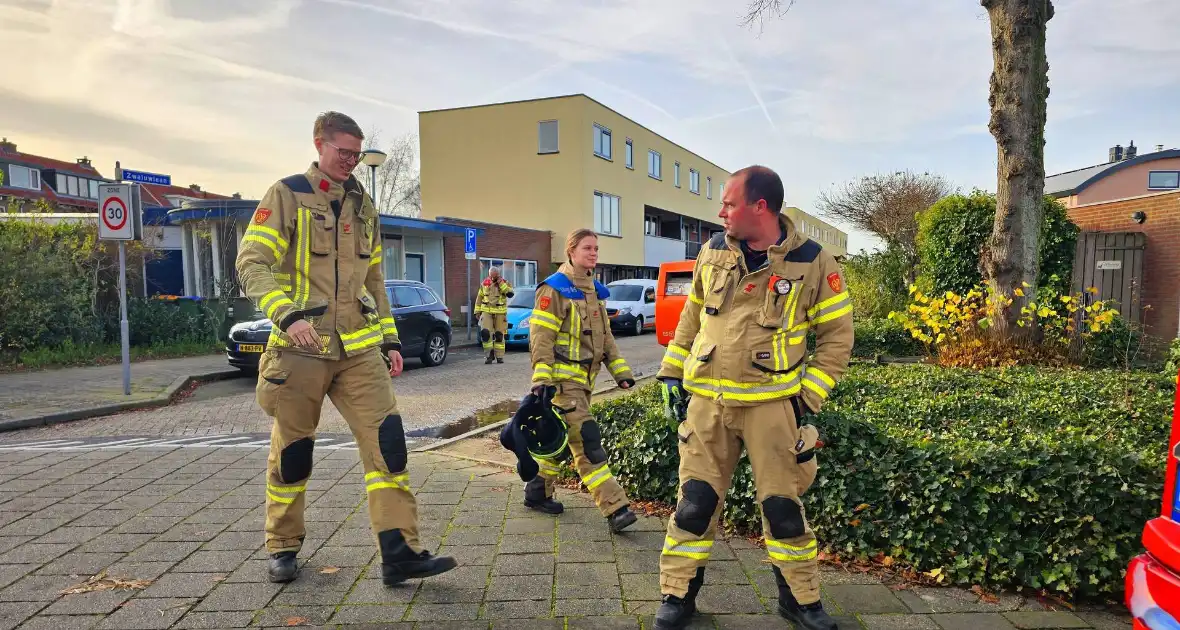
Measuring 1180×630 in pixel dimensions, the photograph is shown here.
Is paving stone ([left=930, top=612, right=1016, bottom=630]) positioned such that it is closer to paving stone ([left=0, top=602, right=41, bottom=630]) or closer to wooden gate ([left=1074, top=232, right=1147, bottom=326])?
paving stone ([left=0, top=602, right=41, bottom=630])

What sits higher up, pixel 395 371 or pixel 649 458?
pixel 395 371

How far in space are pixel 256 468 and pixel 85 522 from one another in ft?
4.04

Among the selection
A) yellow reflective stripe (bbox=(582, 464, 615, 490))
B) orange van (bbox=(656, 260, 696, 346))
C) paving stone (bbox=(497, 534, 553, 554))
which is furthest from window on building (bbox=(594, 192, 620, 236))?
paving stone (bbox=(497, 534, 553, 554))

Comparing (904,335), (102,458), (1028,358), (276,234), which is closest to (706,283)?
(276,234)

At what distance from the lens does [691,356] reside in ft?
9.21

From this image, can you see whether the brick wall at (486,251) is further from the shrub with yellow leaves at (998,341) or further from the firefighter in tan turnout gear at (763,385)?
the firefighter in tan turnout gear at (763,385)

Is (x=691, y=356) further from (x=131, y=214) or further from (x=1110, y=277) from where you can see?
(x=1110, y=277)

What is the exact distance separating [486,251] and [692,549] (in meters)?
20.8

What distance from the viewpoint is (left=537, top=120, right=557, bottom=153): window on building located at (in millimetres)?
28766

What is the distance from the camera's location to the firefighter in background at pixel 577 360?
3.72 meters

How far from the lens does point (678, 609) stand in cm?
267

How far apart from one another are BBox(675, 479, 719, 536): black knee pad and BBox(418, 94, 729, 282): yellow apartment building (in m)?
24.0

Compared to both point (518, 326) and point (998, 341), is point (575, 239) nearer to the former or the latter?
point (998, 341)

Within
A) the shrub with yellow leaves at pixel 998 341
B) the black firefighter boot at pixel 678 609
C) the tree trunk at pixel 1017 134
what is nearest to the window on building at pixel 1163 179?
the shrub with yellow leaves at pixel 998 341
